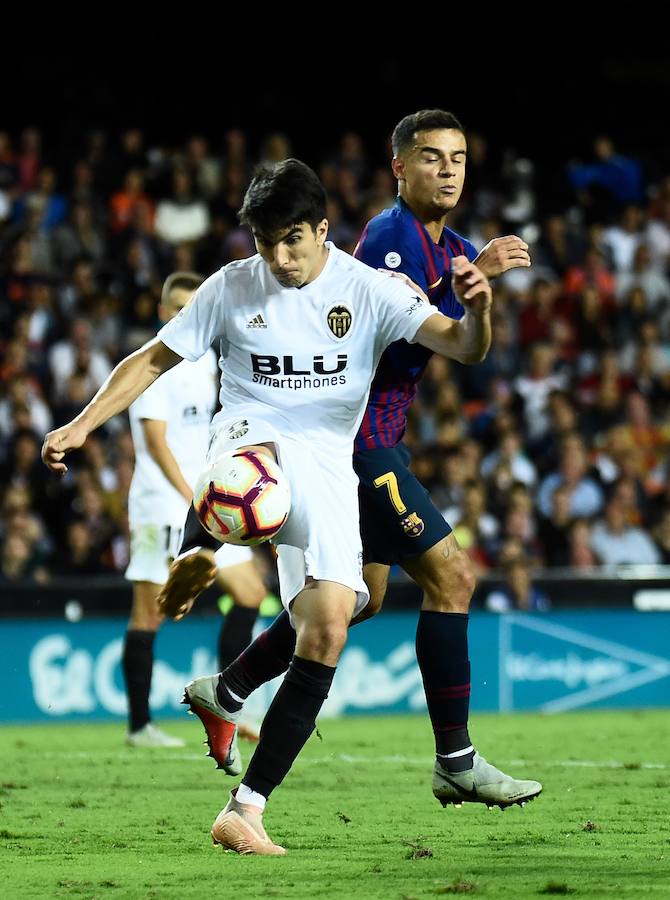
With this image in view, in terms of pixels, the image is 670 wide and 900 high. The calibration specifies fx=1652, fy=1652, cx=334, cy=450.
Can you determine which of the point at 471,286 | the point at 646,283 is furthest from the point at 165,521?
the point at 646,283

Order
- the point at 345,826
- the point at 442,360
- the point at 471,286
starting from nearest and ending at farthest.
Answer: the point at 471,286 < the point at 345,826 < the point at 442,360

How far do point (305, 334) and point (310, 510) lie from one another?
0.58 metres

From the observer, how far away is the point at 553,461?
14.7m

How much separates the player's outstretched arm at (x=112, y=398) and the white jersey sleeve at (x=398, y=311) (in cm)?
70

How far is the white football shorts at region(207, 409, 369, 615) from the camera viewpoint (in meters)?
5.28

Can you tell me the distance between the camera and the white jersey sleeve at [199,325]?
550cm

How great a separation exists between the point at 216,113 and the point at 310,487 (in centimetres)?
1420

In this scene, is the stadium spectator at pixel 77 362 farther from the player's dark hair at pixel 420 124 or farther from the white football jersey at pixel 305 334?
the white football jersey at pixel 305 334

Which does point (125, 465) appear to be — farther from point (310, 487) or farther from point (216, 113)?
point (310, 487)

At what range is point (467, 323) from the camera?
510 centimetres

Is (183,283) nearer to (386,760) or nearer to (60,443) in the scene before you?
(386,760)

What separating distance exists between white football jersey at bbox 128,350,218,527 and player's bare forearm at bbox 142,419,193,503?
0.13 meters

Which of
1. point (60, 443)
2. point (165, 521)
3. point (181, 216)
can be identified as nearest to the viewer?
point (60, 443)

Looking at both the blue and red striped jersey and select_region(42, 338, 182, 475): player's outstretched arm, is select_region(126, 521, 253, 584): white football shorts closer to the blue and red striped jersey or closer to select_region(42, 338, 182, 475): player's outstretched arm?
the blue and red striped jersey
